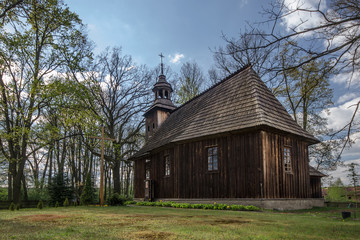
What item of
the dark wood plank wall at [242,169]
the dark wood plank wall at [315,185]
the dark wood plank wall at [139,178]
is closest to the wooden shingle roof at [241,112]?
the dark wood plank wall at [242,169]

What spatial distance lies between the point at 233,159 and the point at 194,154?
9.43 ft

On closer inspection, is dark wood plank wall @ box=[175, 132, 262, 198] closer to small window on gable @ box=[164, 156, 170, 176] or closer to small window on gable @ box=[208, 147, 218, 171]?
small window on gable @ box=[208, 147, 218, 171]

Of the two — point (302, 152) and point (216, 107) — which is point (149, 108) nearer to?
point (216, 107)

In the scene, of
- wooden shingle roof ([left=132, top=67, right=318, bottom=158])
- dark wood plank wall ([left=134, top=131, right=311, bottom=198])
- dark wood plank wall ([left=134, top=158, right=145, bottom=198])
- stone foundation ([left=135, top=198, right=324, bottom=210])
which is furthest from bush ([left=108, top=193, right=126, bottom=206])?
dark wood plank wall ([left=134, top=158, right=145, bottom=198])

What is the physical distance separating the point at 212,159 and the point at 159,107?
13.2 m

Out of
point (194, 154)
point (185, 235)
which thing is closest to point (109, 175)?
point (194, 154)

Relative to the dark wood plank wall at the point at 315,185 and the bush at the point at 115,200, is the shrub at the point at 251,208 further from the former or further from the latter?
the dark wood plank wall at the point at 315,185

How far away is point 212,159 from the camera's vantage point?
601 inches

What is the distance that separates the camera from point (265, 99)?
1510 cm

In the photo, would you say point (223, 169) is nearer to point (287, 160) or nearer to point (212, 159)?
point (212, 159)

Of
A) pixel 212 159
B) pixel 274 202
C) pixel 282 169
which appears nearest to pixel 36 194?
pixel 212 159

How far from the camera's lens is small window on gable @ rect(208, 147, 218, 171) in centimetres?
1505

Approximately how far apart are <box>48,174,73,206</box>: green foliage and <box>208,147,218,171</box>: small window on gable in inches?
479

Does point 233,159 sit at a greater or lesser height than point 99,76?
→ lesser
